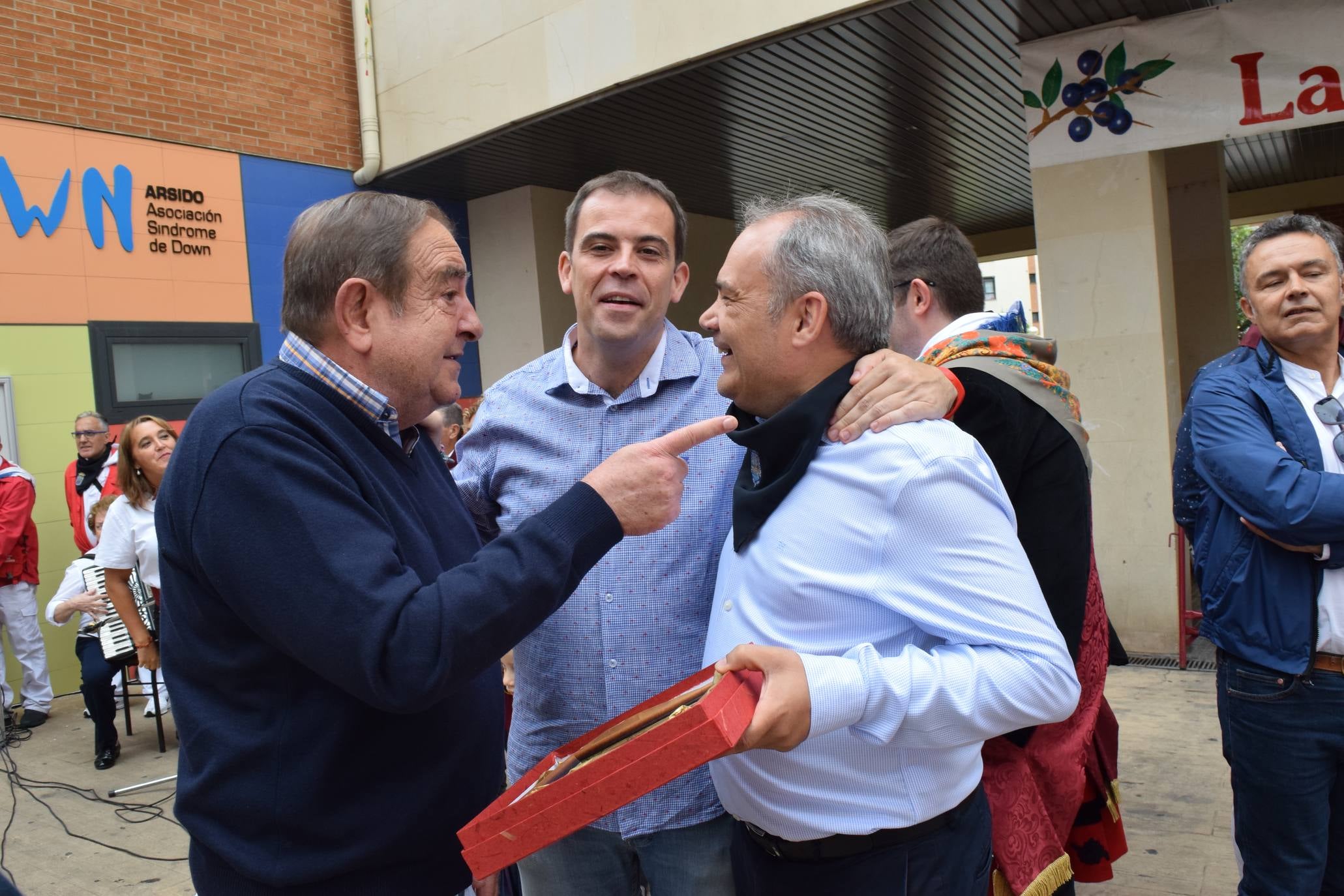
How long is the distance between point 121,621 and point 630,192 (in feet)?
17.2

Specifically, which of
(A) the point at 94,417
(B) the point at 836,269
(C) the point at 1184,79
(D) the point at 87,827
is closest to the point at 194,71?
(A) the point at 94,417

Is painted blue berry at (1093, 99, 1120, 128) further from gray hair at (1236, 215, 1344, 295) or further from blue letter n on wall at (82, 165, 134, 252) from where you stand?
blue letter n on wall at (82, 165, 134, 252)

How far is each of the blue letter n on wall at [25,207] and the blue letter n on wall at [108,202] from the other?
0.25ft

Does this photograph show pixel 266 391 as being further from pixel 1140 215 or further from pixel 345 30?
pixel 345 30

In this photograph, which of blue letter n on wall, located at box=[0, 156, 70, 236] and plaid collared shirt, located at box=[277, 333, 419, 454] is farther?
blue letter n on wall, located at box=[0, 156, 70, 236]

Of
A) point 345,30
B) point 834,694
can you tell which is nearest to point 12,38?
point 345,30

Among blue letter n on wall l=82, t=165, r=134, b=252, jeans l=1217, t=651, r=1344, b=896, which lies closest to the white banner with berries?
→ jeans l=1217, t=651, r=1344, b=896

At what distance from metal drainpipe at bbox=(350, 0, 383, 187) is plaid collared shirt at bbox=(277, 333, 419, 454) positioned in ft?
27.5

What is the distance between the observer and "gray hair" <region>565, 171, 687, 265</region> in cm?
211

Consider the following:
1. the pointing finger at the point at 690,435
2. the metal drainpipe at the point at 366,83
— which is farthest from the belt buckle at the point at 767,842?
the metal drainpipe at the point at 366,83

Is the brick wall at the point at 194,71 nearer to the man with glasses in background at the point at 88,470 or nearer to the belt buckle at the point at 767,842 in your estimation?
the man with glasses in background at the point at 88,470

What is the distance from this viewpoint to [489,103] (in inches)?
316

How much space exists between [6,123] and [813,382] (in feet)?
26.7

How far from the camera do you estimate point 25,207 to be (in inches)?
290
